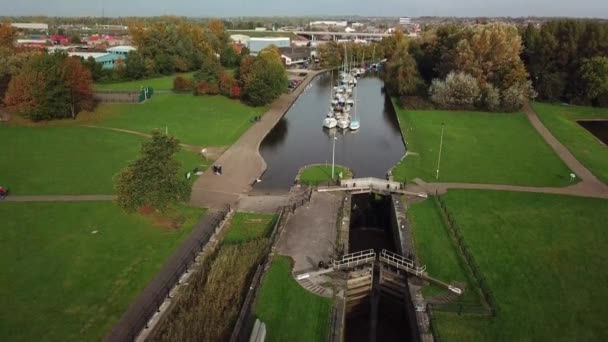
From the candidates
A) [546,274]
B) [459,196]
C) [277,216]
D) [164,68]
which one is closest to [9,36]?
[164,68]

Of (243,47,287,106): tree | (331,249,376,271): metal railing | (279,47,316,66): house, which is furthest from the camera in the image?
(279,47,316,66): house

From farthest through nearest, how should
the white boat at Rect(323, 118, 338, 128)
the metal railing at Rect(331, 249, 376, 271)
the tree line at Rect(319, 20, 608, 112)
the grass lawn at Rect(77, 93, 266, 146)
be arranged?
the tree line at Rect(319, 20, 608, 112) < the white boat at Rect(323, 118, 338, 128) < the grass lawn at Rect(77, 93, 266, 146) < the metal railing at Rect(331, 249, 376, 271)

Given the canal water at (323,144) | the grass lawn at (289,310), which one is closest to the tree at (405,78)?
the canal water at (323,144)

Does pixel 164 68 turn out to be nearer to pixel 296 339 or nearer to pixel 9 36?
pixel 9 36

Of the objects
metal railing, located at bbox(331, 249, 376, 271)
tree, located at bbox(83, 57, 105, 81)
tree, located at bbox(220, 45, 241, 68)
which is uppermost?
tree, located at bbox(220, 45, 241, 68)

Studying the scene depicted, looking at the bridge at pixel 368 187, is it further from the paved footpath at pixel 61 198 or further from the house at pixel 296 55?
the house at pixel 296 55

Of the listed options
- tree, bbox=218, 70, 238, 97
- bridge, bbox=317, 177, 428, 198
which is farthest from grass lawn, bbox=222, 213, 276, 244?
tree, bbox=218, 70, 238, 97

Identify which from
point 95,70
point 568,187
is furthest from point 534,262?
point 95,70

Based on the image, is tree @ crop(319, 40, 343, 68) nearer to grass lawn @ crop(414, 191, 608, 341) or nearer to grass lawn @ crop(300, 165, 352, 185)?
grass lawn @ crop(300, 165, 352, 185)
